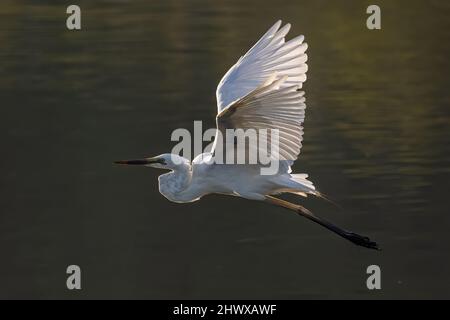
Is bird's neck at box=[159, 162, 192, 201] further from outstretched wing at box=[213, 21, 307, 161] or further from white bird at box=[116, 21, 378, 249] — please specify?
outstretched wing at box=[213, 21, 307, 161]

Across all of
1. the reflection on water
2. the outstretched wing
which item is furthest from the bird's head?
the reflection on water

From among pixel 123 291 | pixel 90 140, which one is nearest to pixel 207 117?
pixel 90 140

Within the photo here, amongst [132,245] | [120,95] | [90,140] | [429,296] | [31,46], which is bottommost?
[429,296]

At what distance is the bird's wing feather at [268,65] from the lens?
4.89 m

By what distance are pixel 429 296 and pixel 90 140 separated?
3.35m

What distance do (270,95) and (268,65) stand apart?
0.64m

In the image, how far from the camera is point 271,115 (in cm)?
450

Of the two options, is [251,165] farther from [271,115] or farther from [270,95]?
[270,95]

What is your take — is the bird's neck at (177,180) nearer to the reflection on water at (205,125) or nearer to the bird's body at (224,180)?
the bird's body at (224,180)

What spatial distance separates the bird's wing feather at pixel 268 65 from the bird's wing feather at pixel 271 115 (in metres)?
0.23

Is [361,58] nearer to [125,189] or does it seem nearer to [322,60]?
[322,60]

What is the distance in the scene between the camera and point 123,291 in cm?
577

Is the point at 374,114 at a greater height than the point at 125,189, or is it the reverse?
the point at 374,114

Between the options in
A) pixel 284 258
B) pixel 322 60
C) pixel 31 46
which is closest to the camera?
pixel 284 258
